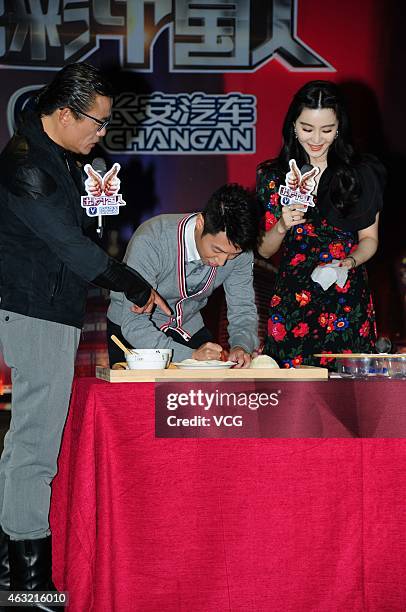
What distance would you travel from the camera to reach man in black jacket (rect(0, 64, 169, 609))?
74.6 inches

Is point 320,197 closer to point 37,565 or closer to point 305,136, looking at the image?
point 305,136

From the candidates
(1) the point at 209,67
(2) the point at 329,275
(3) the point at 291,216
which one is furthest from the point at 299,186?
(1) the point at 209,67

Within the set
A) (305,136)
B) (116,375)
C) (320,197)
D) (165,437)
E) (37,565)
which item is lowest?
(37,565)

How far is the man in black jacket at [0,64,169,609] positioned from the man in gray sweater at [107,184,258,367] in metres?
0.29

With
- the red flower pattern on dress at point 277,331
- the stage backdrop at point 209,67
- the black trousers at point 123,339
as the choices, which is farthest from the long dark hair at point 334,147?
the stage backdrop at point 209,67

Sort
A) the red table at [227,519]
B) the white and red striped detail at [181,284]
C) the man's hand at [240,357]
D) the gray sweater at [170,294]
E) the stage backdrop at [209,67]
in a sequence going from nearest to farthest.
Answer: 1. the red table at [227,519]
2. the man's hand at [240,357]
3. the gray sweater at [170,294]
4. the white and red striped detail at [181,284]
5. the stage backdrop at [209,67]

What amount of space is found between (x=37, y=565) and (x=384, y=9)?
345cm

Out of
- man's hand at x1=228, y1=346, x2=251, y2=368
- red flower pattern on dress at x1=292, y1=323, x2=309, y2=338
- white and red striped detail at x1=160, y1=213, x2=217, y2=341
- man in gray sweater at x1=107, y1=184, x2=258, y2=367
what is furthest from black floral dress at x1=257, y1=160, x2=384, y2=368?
man's hand at x1=228, y1=346, x2=251, y2=368

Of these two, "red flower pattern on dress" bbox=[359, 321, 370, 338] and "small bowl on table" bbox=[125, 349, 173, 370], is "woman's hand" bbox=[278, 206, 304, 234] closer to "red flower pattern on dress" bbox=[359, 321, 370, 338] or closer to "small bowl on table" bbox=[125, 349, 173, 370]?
"red flower pattern on dress" bbox=[359, 321, 370, 338]

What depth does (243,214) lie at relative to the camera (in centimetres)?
219

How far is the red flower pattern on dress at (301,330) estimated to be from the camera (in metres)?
2.57

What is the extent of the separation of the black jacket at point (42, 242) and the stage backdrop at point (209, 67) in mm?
2496

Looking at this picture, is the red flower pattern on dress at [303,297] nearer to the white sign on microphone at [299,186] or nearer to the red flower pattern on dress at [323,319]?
the red flower pattern on dress at [323,319]

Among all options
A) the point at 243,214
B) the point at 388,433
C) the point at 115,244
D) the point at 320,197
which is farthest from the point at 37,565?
the point at 115,244
